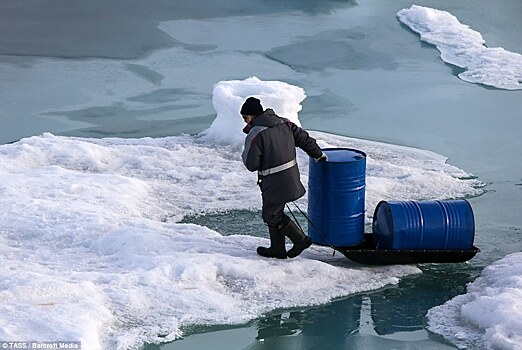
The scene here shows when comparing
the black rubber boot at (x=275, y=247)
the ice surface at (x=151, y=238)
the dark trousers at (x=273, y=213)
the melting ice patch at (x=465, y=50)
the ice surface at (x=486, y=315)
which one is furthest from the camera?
the melting ice patch at (x=465, y=50)

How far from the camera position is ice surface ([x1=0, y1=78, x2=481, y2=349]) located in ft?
20.1

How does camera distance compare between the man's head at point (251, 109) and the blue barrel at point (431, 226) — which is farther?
the blue barrel at point (431, 226)

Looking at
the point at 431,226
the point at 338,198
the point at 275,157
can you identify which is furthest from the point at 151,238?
the point at 431,226

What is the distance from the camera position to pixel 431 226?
6926mm

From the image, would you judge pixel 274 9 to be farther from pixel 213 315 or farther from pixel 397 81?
pixel 213 315

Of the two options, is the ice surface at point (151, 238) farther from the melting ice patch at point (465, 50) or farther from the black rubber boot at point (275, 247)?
the melting ice patch at point (465, 50)

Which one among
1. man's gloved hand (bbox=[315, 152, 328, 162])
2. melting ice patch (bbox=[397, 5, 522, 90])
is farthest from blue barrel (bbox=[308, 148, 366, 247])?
melting ice patch (bbox=[397, 5, 522, 90])

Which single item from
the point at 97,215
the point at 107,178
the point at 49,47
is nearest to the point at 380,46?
the point at 49,47

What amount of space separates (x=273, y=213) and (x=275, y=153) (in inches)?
19.2

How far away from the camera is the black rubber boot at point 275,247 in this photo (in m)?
7.04

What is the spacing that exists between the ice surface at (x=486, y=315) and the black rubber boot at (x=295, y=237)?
1.15 metres

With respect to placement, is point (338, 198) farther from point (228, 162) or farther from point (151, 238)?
point (228, 162)

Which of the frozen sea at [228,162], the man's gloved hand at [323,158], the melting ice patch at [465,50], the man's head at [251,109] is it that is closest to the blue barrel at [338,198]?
the man's gloved hand at [323,158]

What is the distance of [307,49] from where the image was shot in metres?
15.9
